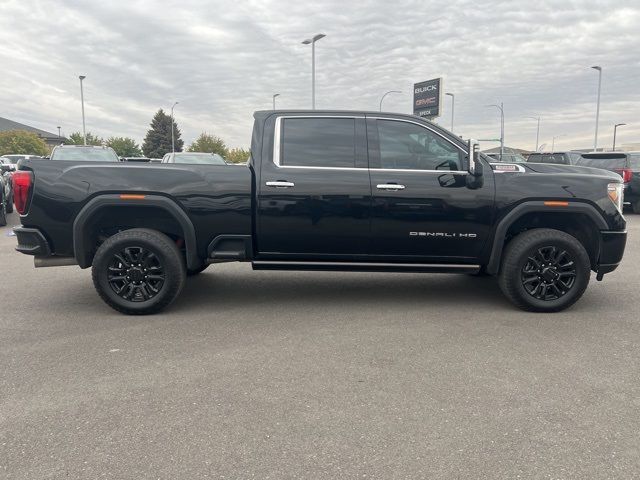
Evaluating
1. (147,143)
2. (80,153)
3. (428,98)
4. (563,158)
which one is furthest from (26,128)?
(563,158)

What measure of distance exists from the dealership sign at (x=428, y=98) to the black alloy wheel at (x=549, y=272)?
141 feet

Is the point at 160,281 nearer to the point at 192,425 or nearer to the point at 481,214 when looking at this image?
the point at 192,425

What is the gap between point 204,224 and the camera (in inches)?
188

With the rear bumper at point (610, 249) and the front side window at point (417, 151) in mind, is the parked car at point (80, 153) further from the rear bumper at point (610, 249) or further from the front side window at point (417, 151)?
the rear bumper at point (610, 249)

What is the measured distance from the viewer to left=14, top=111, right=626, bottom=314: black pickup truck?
4691mm

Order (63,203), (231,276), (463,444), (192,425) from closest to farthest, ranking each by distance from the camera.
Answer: (463,444) < (192,425) < (63,203) < (231,276)

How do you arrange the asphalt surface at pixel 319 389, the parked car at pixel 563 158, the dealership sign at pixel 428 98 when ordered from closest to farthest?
the asphalt surface at pixel 319 389, the parked car at pixel 563 158, the dealership sign at pixel 428 98

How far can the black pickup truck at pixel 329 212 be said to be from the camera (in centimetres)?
469

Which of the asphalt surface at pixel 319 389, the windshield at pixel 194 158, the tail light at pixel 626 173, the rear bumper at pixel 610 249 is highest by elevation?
the windshield at pixel 194 158

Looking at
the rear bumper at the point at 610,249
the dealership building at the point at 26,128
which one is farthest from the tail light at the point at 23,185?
the dealership building at the point at 26,128

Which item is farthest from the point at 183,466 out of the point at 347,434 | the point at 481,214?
the point at 481,214

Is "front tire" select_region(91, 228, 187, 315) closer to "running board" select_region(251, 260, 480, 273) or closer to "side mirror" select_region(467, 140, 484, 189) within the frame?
"running board" select_region(251, 260, 480, 273)

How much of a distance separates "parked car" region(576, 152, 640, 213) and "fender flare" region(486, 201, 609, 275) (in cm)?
1003

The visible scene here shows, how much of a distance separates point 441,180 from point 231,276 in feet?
10.5
